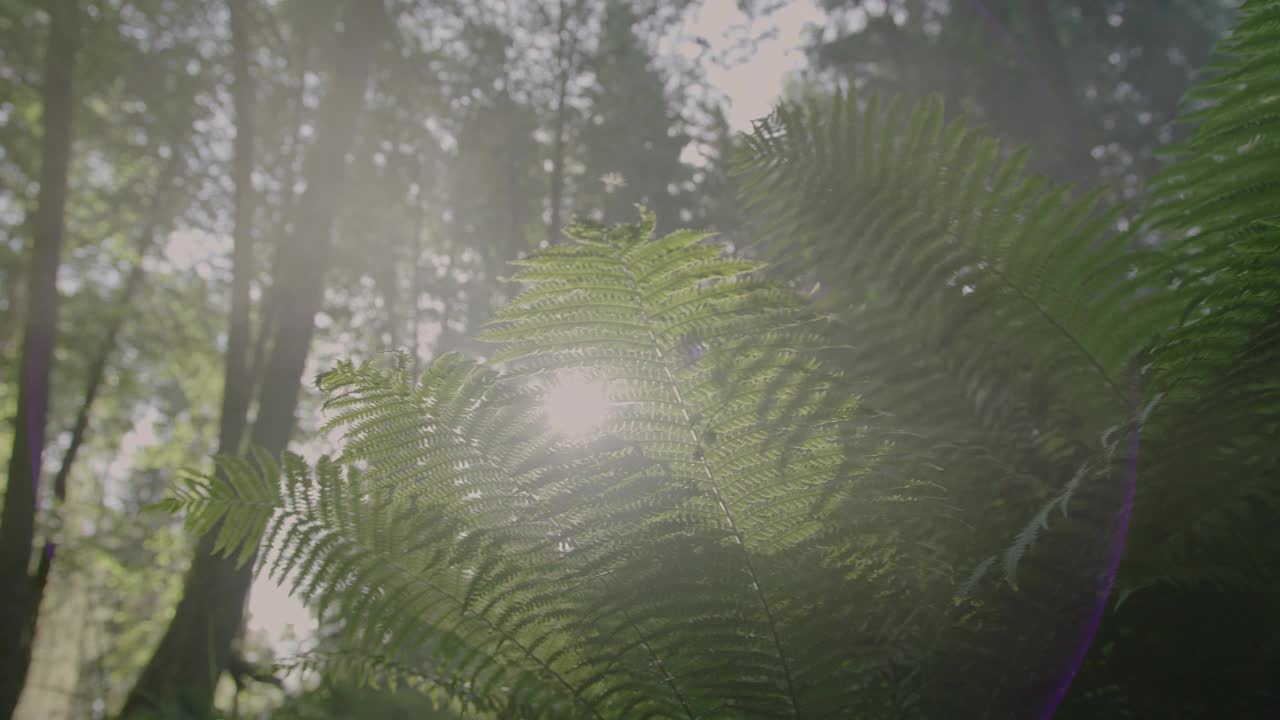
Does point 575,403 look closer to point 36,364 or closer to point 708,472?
point 708,472

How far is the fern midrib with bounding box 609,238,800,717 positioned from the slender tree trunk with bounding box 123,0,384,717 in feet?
16.4

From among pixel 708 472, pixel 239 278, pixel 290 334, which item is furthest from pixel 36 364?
pixel 708 472

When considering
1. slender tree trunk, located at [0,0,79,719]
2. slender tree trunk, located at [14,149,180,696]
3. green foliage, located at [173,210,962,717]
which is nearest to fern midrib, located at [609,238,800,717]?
green foliage, located at [173,210,962,717]

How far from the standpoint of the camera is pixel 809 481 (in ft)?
2.22

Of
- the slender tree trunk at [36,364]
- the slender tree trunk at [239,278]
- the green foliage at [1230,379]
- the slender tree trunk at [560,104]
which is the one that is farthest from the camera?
the slender tree trunk at [560,104]

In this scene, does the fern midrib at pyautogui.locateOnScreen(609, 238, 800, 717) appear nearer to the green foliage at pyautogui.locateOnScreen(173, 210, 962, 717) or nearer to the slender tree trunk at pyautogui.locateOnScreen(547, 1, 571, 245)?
the green foliage at pyautogui.locateOnScreen(173, 210, 962, 717)

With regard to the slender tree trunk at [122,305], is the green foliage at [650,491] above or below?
below

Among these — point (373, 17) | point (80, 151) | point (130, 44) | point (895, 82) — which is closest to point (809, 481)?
point (373, 17)

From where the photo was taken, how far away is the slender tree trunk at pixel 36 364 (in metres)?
5.44

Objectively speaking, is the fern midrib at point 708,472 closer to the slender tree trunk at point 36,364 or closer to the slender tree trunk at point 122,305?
the slender tree trunk at point 36,364

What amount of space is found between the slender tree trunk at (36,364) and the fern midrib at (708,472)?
657cm

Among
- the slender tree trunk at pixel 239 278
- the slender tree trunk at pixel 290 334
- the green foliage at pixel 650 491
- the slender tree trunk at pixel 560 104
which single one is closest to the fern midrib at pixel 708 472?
the green foliage at pixel 650 491

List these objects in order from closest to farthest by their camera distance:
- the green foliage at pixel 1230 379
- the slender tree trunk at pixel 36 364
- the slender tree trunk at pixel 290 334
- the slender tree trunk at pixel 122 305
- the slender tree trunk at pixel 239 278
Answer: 1. the green foliage at pixel 1230 379
2. the slender tree trunk at pixel 290 334
3. the slender tree trunk at pixel 36 364
4. the slender tree trunk at pixel 239 278
5. the slender tree trunk at pixel 122 305

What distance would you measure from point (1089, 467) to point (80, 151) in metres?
15.3
